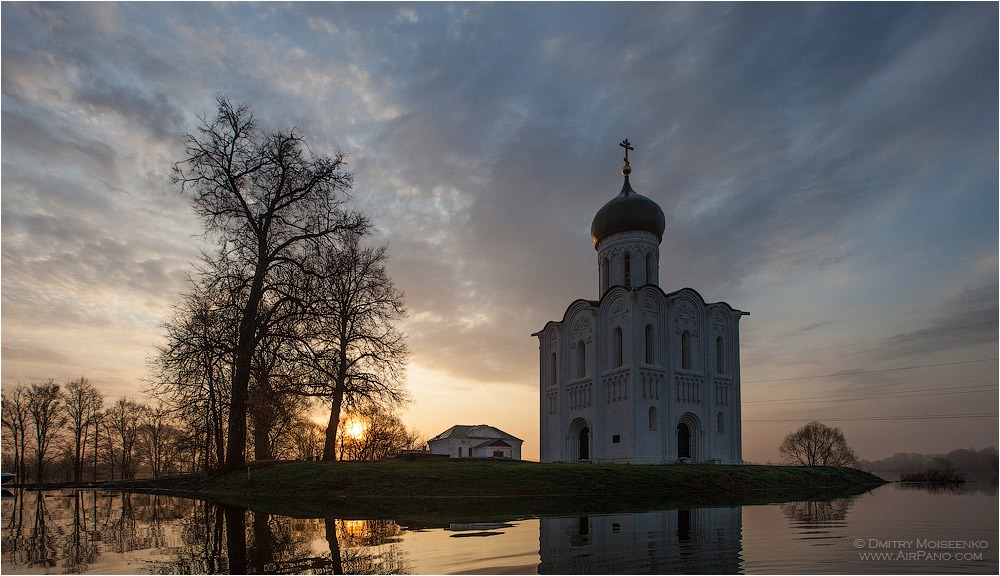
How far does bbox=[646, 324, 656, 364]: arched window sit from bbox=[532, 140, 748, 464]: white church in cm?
7

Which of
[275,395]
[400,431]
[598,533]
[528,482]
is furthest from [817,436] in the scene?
[598,533]

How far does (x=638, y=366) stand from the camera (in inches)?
1638

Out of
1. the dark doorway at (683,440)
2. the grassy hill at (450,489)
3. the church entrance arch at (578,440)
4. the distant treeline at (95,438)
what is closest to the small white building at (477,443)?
the distant treeline at (95,438)

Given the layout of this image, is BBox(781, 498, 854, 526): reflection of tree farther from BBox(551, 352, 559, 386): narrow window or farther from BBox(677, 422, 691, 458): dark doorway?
BBox(551, 352, 559, 386): narrow window

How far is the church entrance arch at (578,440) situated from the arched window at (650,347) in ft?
22.9

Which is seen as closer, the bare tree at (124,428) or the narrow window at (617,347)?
the narrow window at (617,347)

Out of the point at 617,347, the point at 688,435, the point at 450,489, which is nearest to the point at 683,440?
the point at 688,435

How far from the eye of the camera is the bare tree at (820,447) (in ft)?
237

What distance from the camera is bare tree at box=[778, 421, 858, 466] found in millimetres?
72125

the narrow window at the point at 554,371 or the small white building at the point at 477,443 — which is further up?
the narrow window at the point at 554,371

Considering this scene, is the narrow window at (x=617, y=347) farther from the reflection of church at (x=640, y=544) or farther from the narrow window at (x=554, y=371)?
the reflection of church at (x=640, y=544)

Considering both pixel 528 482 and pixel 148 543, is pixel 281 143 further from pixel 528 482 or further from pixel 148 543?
pixel 148 543

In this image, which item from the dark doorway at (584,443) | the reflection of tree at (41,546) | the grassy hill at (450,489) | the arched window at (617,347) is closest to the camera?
the reflection of tree at (41,546)

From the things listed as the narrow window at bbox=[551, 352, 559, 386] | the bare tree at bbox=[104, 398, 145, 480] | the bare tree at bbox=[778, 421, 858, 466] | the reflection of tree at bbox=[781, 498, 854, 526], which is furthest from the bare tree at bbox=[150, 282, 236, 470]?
the bare tree at bbox=[778, 421, 858, 466]
